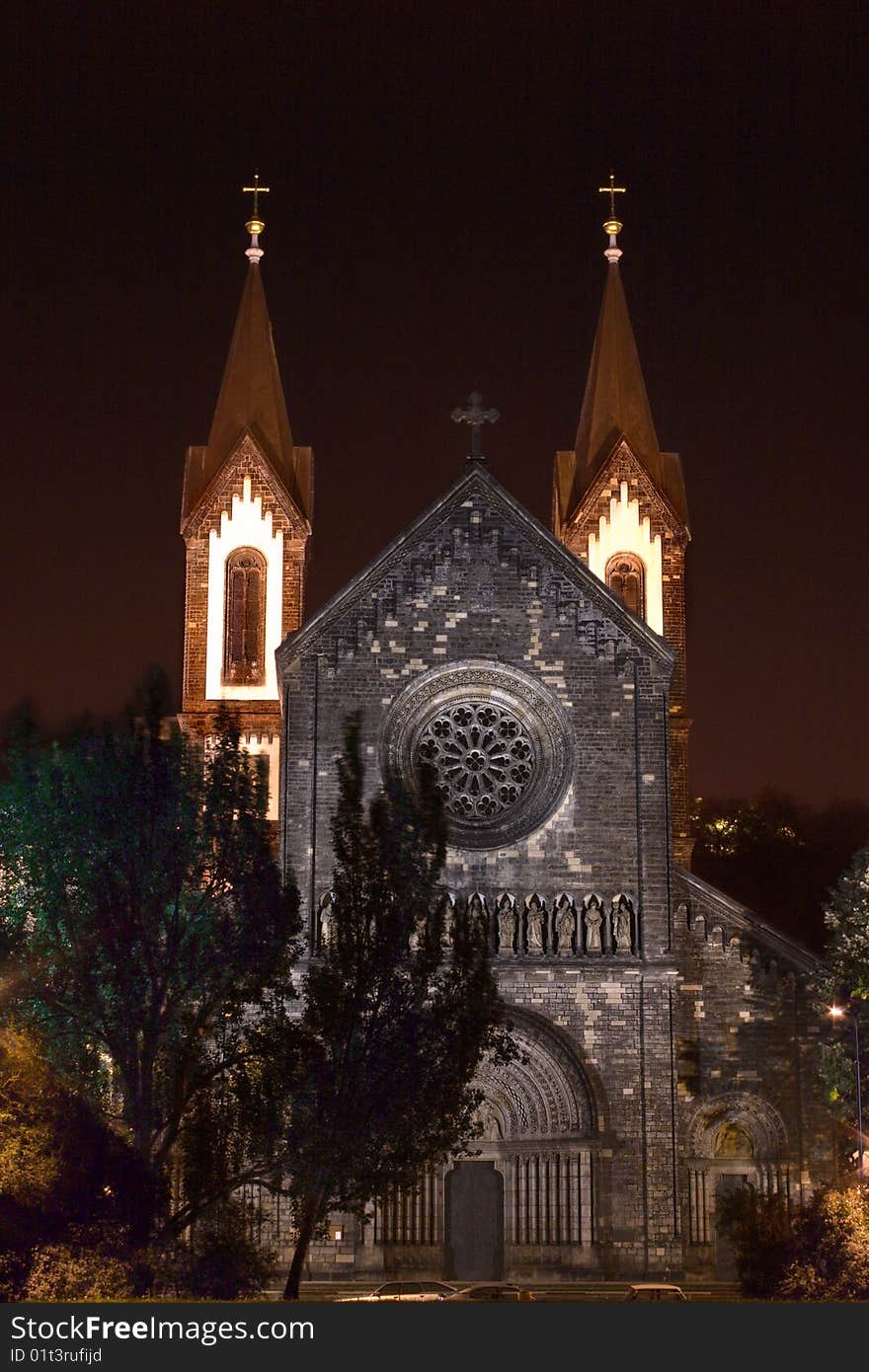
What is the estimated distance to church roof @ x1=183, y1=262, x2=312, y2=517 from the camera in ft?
197

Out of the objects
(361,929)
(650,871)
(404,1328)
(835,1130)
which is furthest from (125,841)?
(835,1130)

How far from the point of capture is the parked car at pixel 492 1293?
37.8 metres

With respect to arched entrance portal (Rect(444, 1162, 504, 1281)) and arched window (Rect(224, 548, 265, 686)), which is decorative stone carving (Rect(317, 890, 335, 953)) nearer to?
arched entrance portal (Rect(444, 1162, 504, 1281))

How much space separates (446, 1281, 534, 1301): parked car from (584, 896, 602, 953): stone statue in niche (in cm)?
823

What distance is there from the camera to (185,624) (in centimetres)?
5838

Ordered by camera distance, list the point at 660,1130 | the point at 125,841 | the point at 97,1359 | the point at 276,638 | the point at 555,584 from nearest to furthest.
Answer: the point at 97,1359 < the point at 125,841 < the point at 660,1130 < the point at 555,584 < the point at 276,638

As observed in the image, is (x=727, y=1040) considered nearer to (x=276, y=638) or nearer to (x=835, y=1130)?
(x=835, y=1130)

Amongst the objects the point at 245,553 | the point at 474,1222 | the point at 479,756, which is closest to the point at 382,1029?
the point at 474,1222

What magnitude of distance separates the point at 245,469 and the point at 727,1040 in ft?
71.8

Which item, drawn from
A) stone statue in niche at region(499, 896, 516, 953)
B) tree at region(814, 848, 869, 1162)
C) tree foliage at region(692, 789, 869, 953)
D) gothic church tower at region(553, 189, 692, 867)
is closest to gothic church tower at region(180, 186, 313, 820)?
gothic church tower at region(553, 189, 692, 867)

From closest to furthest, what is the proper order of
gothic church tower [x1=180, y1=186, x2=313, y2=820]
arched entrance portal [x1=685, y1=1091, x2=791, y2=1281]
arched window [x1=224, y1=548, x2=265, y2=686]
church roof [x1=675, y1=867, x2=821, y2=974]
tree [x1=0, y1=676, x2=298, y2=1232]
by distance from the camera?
tree [x1=0, y1=676, x2=298, y2=1232] → arched entrance portal [x1=685, y1=1091, x2=791, y2=1281] → church roof [x1=675, y1=867, x2=821, y2=974] → gothic church tower [x1=180, y1=186, x2=313, y2=820] → arched window [x1=224, y1=548, x2=265, y2=686]

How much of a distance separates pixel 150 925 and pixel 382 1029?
13.1 ft

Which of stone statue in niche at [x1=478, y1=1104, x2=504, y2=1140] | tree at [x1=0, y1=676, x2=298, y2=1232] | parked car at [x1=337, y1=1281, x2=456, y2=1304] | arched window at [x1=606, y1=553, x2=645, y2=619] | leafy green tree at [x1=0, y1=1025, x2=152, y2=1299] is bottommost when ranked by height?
parked car at [x1=337, y1=1281, x2=456, y2=1304]

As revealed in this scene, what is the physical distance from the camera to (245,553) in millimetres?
59250
